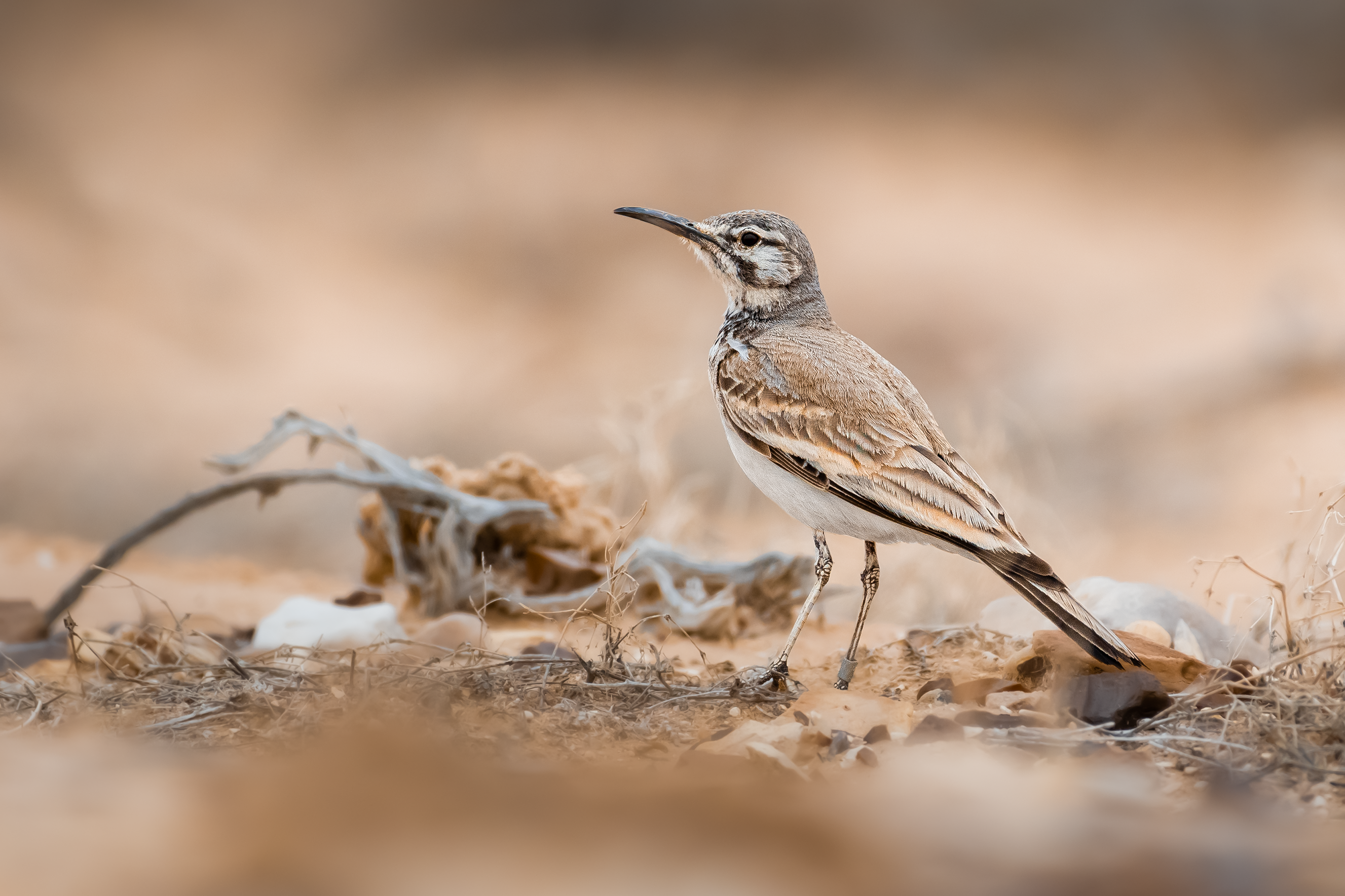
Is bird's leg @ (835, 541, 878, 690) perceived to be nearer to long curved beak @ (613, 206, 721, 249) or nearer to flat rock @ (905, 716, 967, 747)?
flat rock @ (905, 716, 967, 747)

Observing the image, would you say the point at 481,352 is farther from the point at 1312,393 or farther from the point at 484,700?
the point at 484,700

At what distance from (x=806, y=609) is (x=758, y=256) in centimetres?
140

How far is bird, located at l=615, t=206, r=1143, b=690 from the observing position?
10.3ft

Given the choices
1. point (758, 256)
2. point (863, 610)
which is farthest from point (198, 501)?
point (863, 610)

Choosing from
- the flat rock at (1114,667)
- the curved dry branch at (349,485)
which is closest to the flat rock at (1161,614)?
the flat rock at (1114,667)

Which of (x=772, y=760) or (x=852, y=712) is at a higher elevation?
(x=852, y=712)

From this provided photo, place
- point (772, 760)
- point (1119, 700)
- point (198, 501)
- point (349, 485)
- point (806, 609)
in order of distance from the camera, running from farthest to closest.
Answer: point (349, 485) → point (198, 501) → point (806, 609) → point (1119, 700) → point (772, 760)

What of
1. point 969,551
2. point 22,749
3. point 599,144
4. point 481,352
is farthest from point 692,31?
point 22,749

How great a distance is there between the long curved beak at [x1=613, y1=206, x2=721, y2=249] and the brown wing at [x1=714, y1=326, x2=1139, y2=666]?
1.61ft

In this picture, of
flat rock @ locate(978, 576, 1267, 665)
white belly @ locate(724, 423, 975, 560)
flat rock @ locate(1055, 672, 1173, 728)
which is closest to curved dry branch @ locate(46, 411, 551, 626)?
white belly @ locate(724, 423, 975, 560)

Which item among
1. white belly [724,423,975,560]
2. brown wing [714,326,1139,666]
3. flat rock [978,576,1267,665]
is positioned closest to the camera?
brown wing [714,326,1139,666]

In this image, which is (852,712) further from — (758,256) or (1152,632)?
(758,256)

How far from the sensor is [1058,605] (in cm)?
297

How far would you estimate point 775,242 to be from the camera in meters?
4.20
